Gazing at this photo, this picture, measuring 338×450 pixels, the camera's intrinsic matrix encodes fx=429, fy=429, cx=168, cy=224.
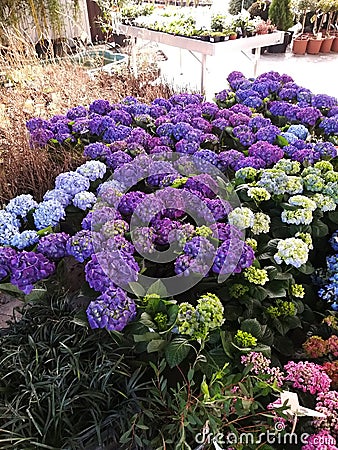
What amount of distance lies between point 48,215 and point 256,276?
73cm

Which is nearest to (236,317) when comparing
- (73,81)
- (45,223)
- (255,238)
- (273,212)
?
(255,238)

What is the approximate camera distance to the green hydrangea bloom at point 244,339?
112 cm

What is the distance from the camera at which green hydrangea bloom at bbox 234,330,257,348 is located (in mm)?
1124

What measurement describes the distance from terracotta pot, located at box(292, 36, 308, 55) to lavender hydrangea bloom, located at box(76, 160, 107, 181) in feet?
21.6

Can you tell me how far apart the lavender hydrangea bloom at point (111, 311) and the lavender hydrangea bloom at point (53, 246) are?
11.6 inches

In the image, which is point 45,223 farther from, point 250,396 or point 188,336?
point 250,396

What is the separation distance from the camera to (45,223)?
148 cm

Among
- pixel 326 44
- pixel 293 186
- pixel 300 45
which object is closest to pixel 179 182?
pixel 293 186

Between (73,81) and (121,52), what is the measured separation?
2.52 meters

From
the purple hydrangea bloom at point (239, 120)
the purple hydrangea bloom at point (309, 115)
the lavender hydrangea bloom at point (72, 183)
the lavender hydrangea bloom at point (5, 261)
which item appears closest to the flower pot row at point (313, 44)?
the purple hydrangea bloom at point (309, 115)

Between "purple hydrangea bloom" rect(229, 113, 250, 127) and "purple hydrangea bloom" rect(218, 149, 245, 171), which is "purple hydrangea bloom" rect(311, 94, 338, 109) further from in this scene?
"purple hydrangea bloom" rect(218, 149, 245, 171)

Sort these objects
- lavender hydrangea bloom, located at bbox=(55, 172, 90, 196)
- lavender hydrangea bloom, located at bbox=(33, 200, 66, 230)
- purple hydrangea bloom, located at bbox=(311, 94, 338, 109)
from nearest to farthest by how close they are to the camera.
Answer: lavender hydrangea bloom, located at bbox=(33, 200, 66, 230), lavender hydrangea bloom, located at bbox=(55, 172, 90, 196), purple hydrangea bloom, located at bbox=(311, 94, 338, 109)

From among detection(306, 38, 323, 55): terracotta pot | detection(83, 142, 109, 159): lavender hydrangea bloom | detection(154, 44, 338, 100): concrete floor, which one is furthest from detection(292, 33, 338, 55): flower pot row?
detection(83, 142, 109, 159): lavender hydrangea bloom

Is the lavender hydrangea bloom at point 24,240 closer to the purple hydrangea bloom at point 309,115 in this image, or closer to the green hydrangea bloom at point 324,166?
the green hydrangea bloom at point 324,166
